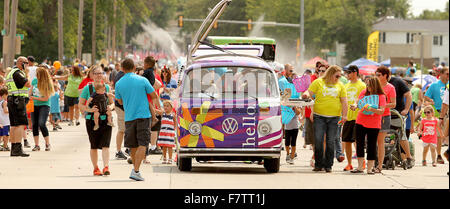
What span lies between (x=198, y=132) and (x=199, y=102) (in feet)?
1.54

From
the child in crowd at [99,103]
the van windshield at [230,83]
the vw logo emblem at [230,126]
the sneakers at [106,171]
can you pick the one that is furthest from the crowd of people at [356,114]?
the sneakers at [106,171]

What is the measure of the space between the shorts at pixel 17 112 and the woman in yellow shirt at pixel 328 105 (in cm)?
569

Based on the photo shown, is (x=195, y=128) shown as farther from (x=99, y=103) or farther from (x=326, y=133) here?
(x=326, y=133)

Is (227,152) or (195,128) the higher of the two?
(195,128)

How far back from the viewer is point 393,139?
1577cm

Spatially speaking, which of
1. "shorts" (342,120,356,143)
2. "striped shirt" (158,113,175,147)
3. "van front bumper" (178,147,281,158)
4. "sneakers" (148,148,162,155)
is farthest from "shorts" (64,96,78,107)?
"van front bumper" (178,147,281,158)

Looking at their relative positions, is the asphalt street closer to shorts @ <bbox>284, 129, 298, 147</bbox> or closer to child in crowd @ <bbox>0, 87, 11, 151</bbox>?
shorts @ <bbox>284, 129, 298, 147</bbox>

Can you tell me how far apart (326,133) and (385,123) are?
3.14 feet

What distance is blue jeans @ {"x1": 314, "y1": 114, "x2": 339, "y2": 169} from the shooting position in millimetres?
14812

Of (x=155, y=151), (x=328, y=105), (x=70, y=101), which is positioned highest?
(x=328, y=105)

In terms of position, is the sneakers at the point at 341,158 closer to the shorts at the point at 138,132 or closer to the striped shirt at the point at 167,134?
the striped shirt at the point at 167,134

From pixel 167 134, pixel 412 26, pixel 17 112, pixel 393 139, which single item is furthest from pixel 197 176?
pixel 412 26

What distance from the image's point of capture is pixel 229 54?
15.7 metres
